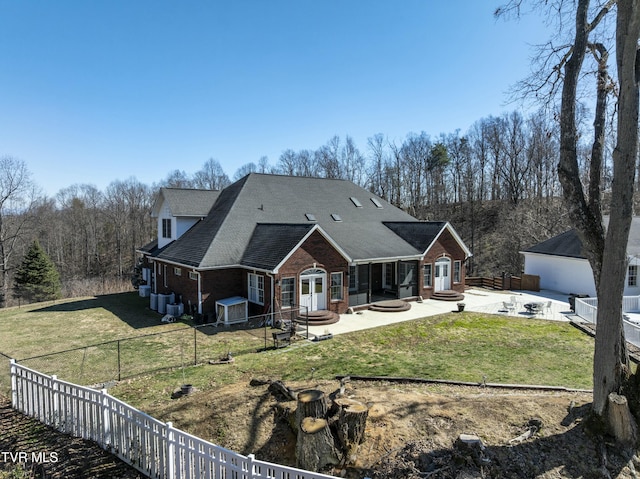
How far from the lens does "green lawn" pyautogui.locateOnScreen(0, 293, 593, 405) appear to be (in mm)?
10656

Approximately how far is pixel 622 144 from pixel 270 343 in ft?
38.8

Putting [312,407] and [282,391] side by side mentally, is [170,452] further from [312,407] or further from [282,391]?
[282,391]

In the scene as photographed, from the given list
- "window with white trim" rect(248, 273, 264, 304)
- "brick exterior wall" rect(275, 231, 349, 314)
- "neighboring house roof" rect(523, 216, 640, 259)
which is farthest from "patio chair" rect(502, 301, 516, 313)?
"window with white trim" rect(248, 273, 264, 304)

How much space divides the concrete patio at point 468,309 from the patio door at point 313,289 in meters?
1.36

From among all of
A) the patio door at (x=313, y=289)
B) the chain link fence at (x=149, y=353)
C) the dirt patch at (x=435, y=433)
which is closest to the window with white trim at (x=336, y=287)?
the patio door at (x=313, y=289)

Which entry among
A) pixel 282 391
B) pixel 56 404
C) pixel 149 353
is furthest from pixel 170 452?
pixel 149 353

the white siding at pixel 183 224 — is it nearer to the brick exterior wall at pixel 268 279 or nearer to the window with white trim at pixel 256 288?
the brick exterior wall at pixel 268 279

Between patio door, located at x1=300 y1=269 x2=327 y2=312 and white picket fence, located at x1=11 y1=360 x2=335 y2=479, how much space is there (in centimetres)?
1161

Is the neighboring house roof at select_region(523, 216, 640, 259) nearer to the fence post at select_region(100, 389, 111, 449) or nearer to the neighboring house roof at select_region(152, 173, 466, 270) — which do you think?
the neighboring house roof at select_region(152, 173, 466, 270)

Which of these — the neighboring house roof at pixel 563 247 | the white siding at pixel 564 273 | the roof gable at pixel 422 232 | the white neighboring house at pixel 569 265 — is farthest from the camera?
the neighboring house roof at pixel 563 247

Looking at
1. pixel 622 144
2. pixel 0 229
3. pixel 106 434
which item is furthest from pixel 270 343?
pixel 0 229

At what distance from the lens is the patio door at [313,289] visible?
18.3 meters

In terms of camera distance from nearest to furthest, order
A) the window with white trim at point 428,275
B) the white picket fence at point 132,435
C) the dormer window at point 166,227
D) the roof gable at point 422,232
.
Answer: the white picket fence at point 132,435 < the roof gable at point 422,232 < the window with white trim at point 428,275 < the dormer window at point 166,227

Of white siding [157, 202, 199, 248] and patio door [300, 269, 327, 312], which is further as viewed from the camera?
white siding [157, 202, 199, 248]
